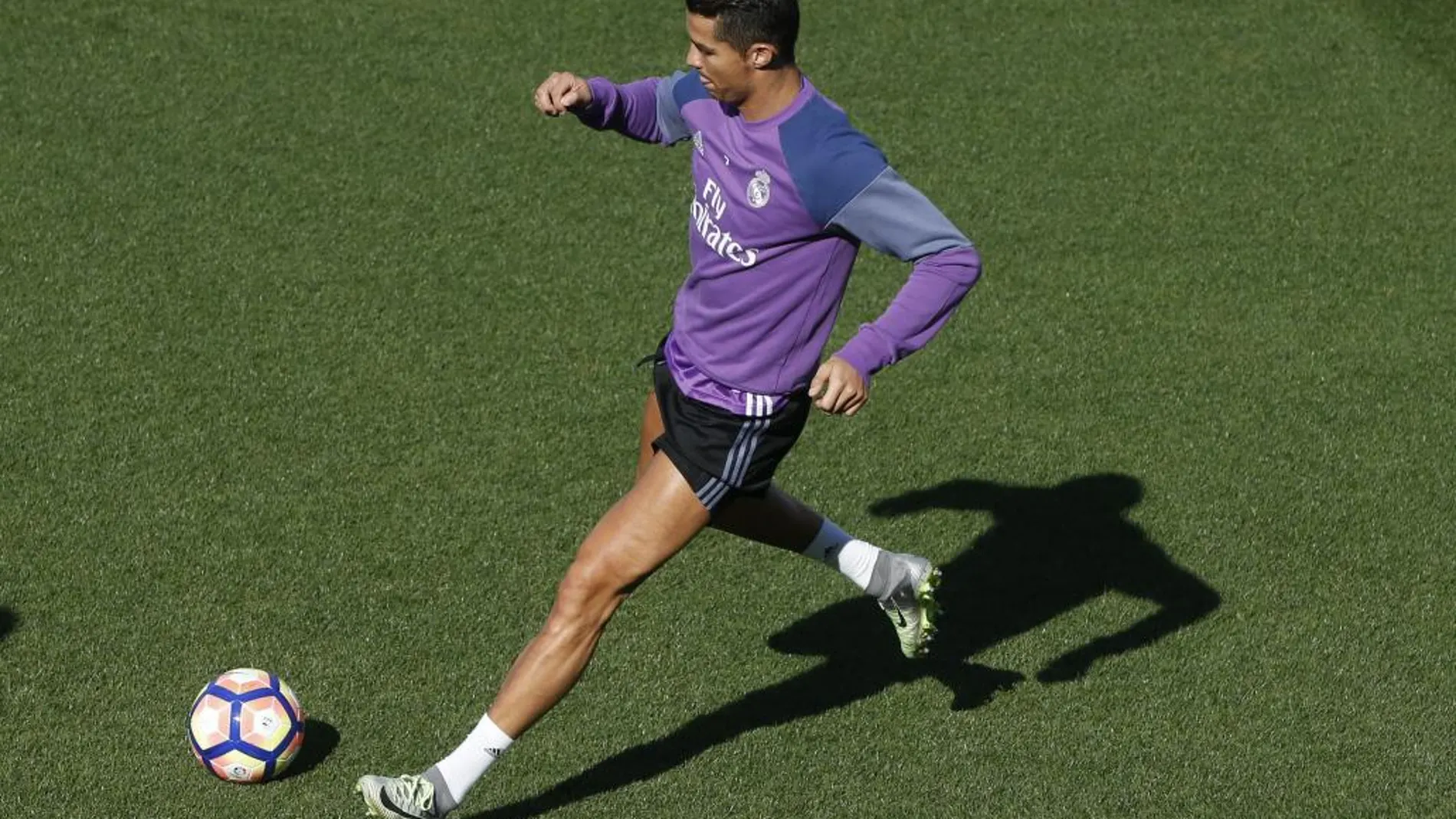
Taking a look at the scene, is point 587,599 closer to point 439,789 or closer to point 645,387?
point 439,789

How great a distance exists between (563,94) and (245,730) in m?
2.16

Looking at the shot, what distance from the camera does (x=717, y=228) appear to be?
20.3ft

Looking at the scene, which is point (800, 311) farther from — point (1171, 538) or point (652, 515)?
point (1171, 538)

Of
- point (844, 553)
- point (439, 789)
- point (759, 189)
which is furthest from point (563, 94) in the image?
point (439, 789)

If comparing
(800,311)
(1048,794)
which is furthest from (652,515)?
(1048,794)

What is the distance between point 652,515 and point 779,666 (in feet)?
4.20

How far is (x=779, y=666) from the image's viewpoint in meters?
7.33

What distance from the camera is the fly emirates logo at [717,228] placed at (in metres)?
6.14

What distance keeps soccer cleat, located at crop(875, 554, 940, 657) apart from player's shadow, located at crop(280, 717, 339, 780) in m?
1.83

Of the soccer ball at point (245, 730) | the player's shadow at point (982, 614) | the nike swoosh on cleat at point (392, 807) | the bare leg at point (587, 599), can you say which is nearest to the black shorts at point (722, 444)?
the bare leg at point (587, 599)

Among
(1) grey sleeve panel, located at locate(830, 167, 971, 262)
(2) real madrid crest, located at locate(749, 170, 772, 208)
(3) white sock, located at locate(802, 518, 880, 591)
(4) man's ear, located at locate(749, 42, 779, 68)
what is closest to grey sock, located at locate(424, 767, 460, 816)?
(3) white sock, located at locate(802, 518, 880, 591)

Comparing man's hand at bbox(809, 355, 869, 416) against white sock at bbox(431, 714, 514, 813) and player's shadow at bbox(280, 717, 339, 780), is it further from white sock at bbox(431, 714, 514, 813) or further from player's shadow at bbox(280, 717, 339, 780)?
player's shadow at bbox(280, 717, 339, 780)

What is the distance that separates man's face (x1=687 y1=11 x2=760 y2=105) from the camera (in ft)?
19.4

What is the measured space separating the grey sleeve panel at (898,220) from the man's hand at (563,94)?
1.05 metres
